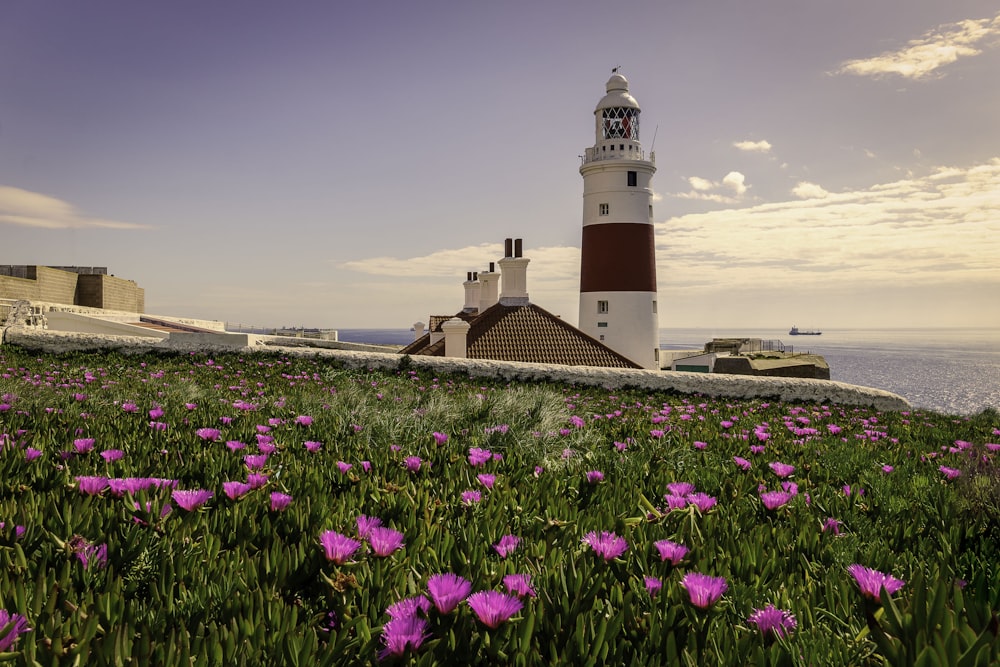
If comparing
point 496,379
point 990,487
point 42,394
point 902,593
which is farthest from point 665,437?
point 496,379

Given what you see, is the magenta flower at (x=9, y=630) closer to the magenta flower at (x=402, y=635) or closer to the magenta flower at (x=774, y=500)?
the magenta flower at (x=402, y=635)

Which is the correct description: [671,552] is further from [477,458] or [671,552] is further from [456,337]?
[456,337]

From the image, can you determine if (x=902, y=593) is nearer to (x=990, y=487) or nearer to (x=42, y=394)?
(x=990, y=487)

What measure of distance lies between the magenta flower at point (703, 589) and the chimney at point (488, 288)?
79.9 feet

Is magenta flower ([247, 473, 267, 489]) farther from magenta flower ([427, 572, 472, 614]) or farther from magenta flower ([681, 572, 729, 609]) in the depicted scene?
magenta flower ([681, 572, 729, 609])

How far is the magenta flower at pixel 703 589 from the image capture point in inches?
56.0

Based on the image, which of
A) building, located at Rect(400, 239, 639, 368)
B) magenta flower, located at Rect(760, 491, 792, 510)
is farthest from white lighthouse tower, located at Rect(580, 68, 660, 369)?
magenta flower, located at Rect(760, 491, 792, 510)

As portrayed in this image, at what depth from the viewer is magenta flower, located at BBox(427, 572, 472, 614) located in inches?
53.1

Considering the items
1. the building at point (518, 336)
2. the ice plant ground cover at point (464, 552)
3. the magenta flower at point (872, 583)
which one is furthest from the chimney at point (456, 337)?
the magenta flower at point (872, 583)

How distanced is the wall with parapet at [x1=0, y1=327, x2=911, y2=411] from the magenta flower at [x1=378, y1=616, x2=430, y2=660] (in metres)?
9.99

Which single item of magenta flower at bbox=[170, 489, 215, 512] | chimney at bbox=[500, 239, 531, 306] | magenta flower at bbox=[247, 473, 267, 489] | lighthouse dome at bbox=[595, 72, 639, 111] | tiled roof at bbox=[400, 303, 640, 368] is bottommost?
magenta flower at bbox=[247, 473, 267, 489]

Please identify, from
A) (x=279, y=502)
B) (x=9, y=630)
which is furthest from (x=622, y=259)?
(x=9, y=630)

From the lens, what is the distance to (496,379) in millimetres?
11758

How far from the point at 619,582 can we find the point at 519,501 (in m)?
0.79
